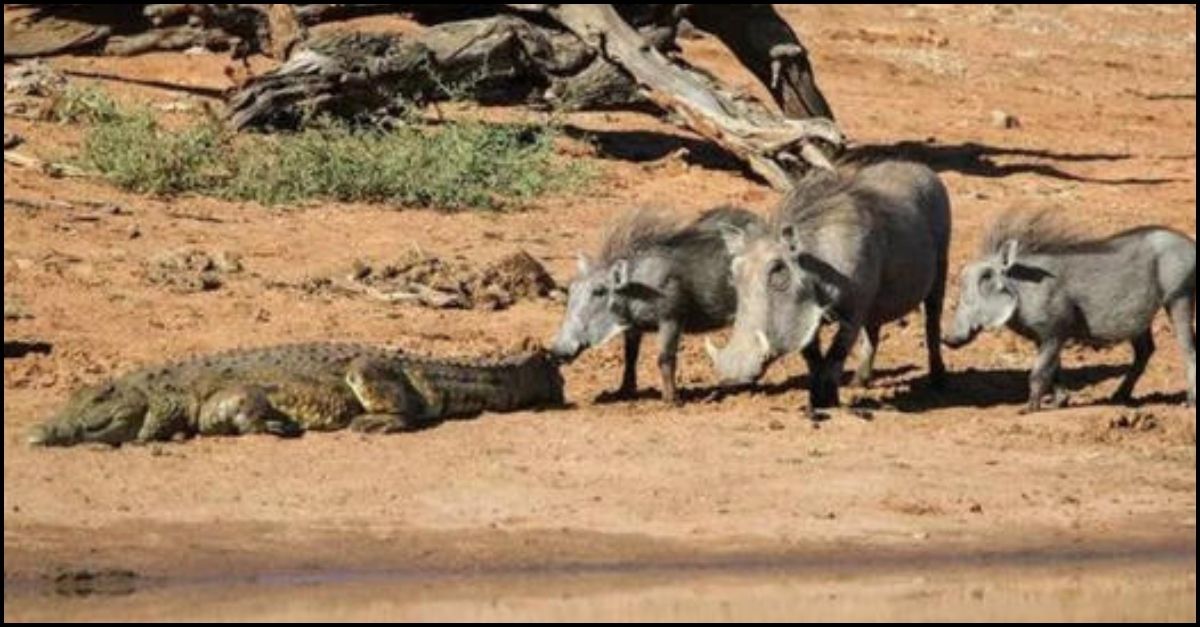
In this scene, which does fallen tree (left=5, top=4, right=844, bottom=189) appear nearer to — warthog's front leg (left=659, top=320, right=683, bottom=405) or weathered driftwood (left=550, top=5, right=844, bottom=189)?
weathered driftwood (left=550, top=5, right=844, bottom=189)

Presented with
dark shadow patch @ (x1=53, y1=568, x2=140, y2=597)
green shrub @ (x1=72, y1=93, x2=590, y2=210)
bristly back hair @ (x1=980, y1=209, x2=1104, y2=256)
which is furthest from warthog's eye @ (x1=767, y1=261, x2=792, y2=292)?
green shrub @ (x1=72, y1=93, x2=590, y2=210)

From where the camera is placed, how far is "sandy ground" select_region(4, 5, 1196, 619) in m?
10.7

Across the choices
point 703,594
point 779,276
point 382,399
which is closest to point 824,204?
point 779,276

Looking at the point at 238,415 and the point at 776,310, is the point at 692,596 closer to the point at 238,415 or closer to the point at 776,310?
the point at 238,415

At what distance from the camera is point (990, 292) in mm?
13344

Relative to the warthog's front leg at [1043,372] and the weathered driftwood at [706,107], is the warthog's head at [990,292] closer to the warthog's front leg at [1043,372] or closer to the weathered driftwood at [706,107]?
the warthog's front leg at [1043,372]

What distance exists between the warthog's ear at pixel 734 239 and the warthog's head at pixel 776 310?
13 centimetres

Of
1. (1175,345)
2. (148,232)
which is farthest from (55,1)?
(1175,345)

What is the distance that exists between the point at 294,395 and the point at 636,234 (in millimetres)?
2069

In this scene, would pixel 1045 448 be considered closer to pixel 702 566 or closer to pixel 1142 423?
pixel 1142 423

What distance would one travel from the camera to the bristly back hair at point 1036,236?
1349 cm

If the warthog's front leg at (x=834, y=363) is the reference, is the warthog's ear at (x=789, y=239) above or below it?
above

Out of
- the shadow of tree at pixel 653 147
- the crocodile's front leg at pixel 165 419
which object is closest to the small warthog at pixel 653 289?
the crocodile's front leg at pixel 165 419

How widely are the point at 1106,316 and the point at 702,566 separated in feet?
11.6
